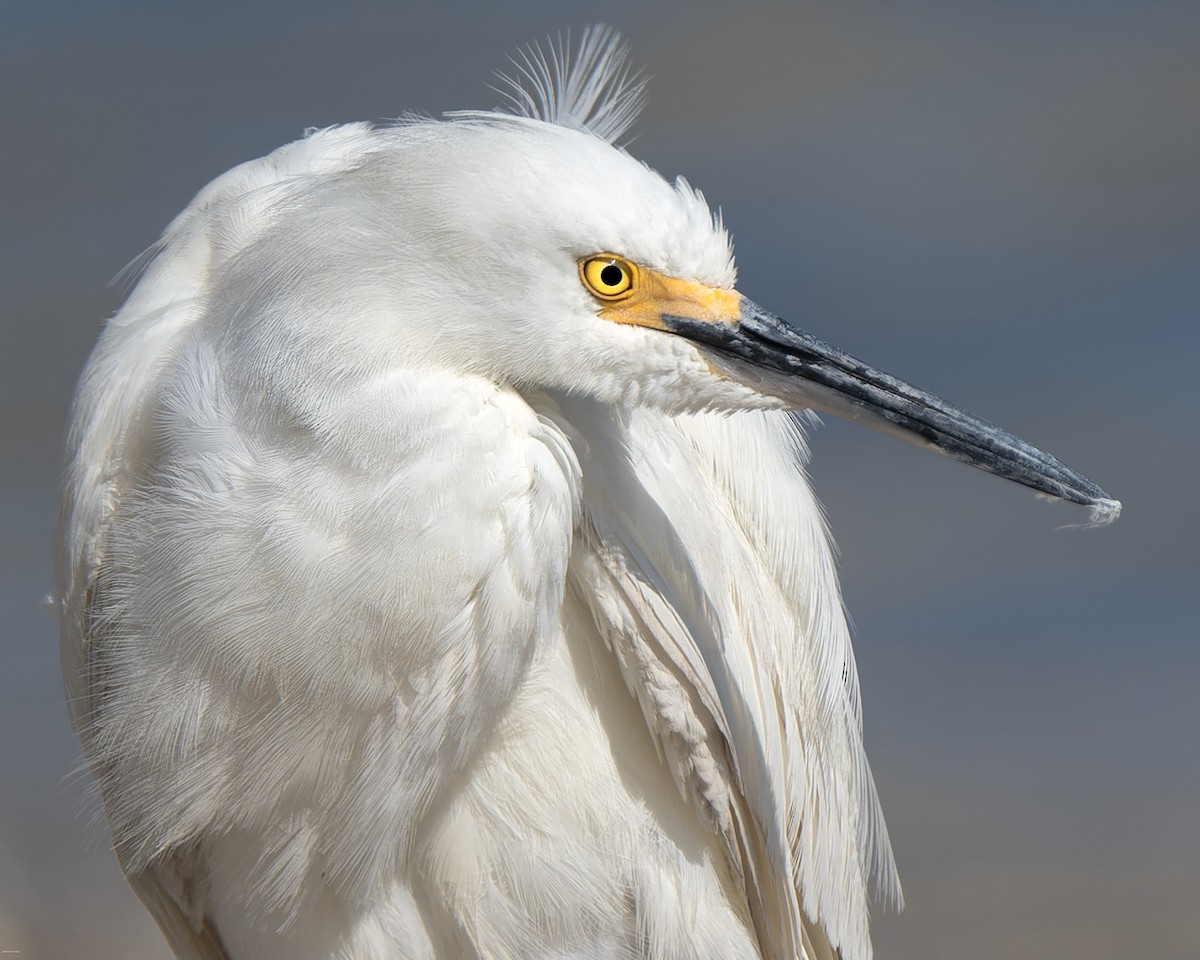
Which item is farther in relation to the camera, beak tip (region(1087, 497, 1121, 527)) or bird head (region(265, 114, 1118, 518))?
beak tip (region(1087, 497, 1121, 527))

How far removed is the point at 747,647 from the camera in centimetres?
165

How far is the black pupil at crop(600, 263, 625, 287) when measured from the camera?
1.15m

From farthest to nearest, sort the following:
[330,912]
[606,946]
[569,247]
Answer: [606,946]
[330,912]
[569,247]

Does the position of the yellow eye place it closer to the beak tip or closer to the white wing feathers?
the white wing feathers

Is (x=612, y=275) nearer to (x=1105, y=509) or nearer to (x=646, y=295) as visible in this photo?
(x=646, y=295)

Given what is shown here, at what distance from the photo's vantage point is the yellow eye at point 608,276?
114cm

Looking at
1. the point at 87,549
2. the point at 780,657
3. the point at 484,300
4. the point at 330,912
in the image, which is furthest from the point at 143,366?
the point at 780,657

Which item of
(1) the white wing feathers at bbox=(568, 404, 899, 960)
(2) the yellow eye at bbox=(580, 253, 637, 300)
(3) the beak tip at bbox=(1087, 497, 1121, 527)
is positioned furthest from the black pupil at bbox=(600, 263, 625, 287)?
(3) the beak tip at bbox=(1087, 497, 1121, 527)

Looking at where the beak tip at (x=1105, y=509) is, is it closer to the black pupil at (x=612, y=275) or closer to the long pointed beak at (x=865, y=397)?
the long pointed beak at (x=865, y=397)

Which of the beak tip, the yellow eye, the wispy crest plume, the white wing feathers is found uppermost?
the wispy crest plume

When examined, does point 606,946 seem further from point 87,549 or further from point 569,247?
point 569,247

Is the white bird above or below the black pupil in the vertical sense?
below

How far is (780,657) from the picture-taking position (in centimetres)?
171

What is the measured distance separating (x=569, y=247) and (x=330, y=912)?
853 mm
